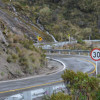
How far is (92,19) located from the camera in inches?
2781

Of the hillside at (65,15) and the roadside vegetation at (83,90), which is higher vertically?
the hillside at (65,15)

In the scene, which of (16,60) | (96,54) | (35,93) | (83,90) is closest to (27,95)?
(35,93)

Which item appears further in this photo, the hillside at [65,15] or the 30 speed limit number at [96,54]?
the hillside at [65,15]

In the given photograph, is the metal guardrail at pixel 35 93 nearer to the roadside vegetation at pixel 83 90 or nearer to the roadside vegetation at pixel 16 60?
the roadside vegetation at pixel 83 90

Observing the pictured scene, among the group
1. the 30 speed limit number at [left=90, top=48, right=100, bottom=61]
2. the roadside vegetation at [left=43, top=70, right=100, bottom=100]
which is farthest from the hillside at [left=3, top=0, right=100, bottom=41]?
the roadside vegetation at [left=43, top=70, right=100, bottom=100]

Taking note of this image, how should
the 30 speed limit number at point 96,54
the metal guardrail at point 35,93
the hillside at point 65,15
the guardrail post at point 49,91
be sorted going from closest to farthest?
the metal guardrail at point 35,93 < the guardrail post at point 49,91 < the 30 speed limit number at point 96,54 < the hillside at point 65,15

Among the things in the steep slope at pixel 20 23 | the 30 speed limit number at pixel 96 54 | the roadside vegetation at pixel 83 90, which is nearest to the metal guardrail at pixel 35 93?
the roadside vegetation at pixel 83 90

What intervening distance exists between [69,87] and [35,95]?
1.23m

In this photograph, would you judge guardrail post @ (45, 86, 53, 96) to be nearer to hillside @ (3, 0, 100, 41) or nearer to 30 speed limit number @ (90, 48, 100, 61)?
30 speed limit number @ (90, 48, 100, 61)

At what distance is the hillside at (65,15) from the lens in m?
60.1

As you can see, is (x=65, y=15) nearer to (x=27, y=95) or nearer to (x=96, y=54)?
(x=96, y=54)

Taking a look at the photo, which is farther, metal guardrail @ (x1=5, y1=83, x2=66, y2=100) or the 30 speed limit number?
the 30 speed limit number

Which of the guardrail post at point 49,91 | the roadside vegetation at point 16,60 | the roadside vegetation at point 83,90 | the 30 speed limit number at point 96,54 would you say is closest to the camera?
the roadside vegetation at point 83,90

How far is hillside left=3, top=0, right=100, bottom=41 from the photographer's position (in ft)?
197
